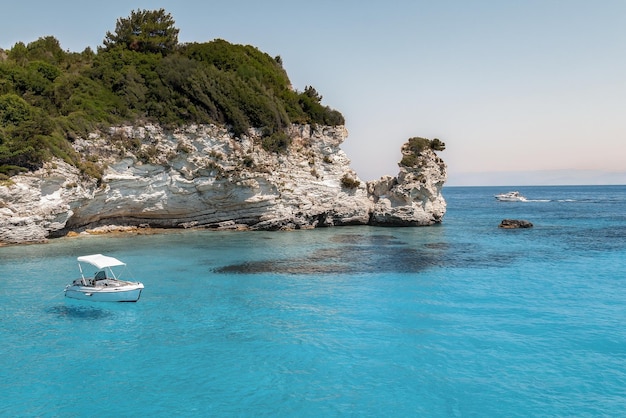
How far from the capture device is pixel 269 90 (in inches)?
2096

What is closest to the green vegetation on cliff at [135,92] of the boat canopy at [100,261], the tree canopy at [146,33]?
the tree canopy at [146,33]

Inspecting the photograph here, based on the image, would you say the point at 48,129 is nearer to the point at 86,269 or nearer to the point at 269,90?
the point at 86,269

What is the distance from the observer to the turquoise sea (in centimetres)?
1349

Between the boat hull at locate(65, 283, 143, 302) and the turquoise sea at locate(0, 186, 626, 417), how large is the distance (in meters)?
0.47

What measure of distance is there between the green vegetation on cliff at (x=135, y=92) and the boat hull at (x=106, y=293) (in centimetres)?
1865

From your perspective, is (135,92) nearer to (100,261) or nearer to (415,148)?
(100,261)

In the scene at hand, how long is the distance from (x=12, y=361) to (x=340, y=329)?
1205 cm

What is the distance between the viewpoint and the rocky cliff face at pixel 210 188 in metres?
37.2

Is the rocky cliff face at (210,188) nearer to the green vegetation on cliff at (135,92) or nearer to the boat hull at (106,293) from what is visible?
A: the green vegetation on cliff at (135,92)

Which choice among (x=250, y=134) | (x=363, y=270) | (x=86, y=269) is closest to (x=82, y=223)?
(x=86, y=269)

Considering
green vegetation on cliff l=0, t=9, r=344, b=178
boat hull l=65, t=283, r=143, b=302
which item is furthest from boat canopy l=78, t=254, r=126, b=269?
green vegetation on cliff l=0, t=9, r=344, b=178

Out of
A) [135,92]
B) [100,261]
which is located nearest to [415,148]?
[135,92]

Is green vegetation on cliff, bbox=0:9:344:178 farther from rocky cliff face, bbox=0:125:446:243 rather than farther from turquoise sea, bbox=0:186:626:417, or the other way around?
turquoise sea, bbox=0:186:626:417

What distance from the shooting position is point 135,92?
46969 mm
